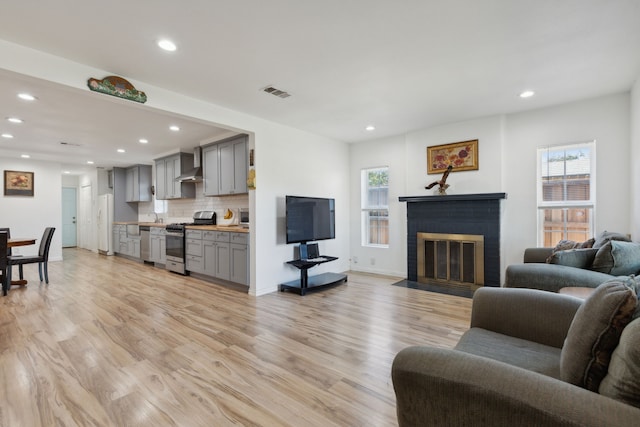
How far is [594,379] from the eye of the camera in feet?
3.35

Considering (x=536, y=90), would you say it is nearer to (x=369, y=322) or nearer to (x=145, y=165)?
(x=369, y=322)

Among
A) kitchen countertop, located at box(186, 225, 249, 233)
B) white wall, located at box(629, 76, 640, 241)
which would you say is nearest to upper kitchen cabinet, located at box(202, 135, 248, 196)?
kitchen countertop, located at box(186, 225, 249, 233)

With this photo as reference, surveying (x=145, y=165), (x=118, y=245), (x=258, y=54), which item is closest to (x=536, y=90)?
(x=258, y=54)

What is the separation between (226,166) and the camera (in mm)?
5219

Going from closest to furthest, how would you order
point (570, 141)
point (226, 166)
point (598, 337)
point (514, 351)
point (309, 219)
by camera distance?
point (598, 337) < point (514, 351) < point (570, 141) < point (309, 219) < point (226, 166)

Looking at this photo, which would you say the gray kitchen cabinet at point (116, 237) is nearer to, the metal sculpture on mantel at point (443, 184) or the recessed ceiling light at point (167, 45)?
the recessed ceiling light at point (167, 45)

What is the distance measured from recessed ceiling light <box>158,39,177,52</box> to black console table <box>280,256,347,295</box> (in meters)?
2.99

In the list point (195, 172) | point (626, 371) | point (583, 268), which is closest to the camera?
point (626, 371)

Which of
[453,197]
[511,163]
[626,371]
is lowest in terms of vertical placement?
[626,371]

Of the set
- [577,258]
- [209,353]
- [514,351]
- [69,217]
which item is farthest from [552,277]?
[69,217]

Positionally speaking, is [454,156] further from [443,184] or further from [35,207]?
[35,207]

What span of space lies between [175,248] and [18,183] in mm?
4648

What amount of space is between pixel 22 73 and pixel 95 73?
20.7 inches

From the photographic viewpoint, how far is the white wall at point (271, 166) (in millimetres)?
2811
